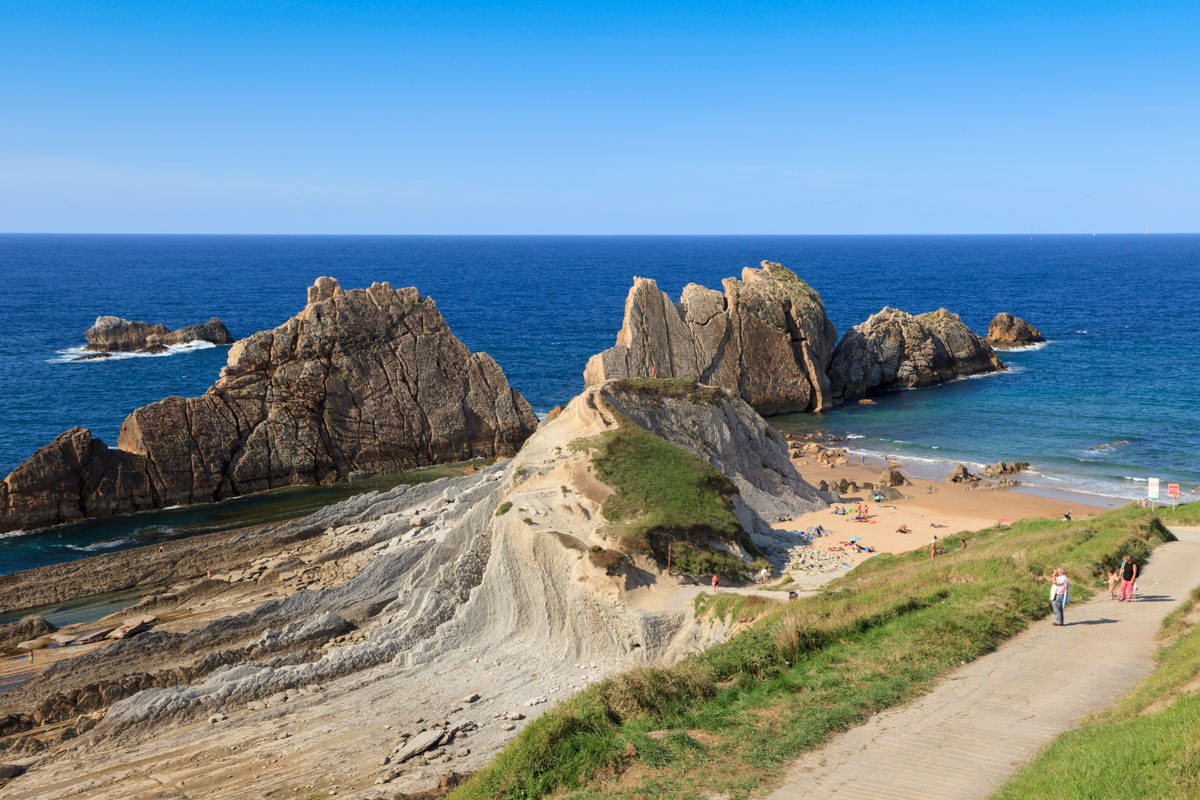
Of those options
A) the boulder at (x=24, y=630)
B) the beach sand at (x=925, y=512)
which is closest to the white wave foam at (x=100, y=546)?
the boulder at (x=24, y=630)

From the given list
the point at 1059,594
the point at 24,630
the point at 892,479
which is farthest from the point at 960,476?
the point at 24,630

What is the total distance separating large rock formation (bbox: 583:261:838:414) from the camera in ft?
225

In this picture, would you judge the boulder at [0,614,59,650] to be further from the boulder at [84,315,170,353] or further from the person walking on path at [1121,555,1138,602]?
the boulder at [84,315,170,353]

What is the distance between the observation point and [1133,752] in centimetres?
1455

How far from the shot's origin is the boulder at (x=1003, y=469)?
2147 inches

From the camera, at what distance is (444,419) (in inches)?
2334

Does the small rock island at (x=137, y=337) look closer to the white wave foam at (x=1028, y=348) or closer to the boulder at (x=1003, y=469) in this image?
the boulder at (x=1003, y=469)

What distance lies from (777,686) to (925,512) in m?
29.4

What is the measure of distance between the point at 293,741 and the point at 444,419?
35.0 meters

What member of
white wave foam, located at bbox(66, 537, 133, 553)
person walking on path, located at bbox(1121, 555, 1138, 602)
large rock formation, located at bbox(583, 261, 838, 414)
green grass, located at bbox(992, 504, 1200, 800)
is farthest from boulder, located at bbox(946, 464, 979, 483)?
white wave foam, located at bbox(66, 537, 133, 553)

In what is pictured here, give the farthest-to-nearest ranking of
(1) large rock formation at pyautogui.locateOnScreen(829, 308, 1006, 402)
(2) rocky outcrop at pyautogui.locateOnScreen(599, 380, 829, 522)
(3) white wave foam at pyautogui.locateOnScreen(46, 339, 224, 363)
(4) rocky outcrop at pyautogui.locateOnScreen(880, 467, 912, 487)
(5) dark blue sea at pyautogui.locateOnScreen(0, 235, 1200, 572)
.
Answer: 1. (3) white wave foam at pyautogui.locateOnScreen(46, 339, 224, 363)
2. (1) large rock formation at pyautogui.locateOnScreen(829, 308, 1006, 402)
3. (5) dark blue sea at pyautogui.locateOnScreen(0, 235, 1200, 572)
4. (4) rocky outcrop at pyautogui.locateOnScreen(880, 467, 912, 487)
5. (2) rocky outcrop at pyautogui.locateOnScreen(599, 380, 829, 522)

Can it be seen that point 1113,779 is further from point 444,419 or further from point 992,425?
point 992,425

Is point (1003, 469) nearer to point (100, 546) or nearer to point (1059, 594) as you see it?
point (1059, 594)

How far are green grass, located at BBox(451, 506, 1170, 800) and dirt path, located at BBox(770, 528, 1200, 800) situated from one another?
58 centimetres
